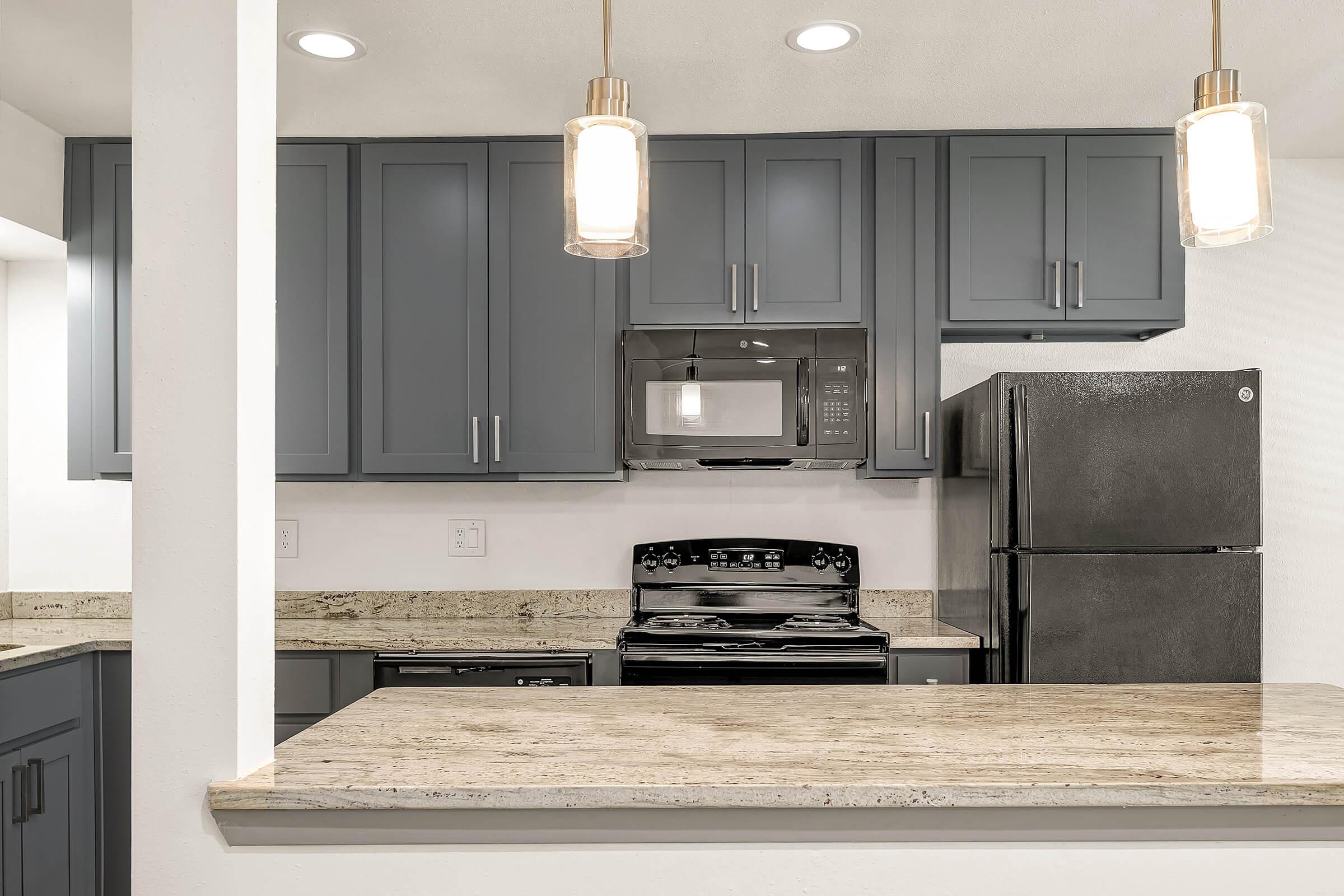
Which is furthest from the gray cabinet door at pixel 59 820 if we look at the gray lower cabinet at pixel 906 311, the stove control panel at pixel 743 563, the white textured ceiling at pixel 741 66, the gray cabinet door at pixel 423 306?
the gray lower cabinet at pixel 906 311

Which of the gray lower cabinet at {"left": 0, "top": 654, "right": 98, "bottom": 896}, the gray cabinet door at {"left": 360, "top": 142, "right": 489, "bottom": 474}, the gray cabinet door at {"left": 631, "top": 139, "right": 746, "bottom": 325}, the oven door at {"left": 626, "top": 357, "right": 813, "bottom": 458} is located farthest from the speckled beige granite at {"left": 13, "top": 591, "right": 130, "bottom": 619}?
the gray cabinet door at {"left": 631, "top": 139, "right": 746, "bottom": 325}

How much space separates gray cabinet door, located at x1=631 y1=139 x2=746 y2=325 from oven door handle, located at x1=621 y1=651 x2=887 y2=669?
101cm

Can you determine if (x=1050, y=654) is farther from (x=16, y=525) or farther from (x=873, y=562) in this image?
(x=16, y=525)

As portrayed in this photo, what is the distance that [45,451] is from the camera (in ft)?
10.2

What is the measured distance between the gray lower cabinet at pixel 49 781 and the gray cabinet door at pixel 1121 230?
3060mm

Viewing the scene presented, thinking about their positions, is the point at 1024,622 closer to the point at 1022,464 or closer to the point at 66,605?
the point at 1022,464

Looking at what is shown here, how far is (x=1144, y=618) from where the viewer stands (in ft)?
7.88

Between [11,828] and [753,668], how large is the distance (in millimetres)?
1937

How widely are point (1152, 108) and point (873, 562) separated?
1.61m

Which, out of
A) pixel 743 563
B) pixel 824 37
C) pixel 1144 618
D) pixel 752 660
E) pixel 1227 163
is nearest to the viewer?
pixel 1227 163

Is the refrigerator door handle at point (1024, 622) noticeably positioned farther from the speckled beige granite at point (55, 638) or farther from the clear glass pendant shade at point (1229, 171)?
the speckled beige granite at point (55, 638)

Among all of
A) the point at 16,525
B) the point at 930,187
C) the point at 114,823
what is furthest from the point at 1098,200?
the point at 16,525

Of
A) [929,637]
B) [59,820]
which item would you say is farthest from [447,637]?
[929,637]

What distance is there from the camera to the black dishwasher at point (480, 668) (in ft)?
8.50
